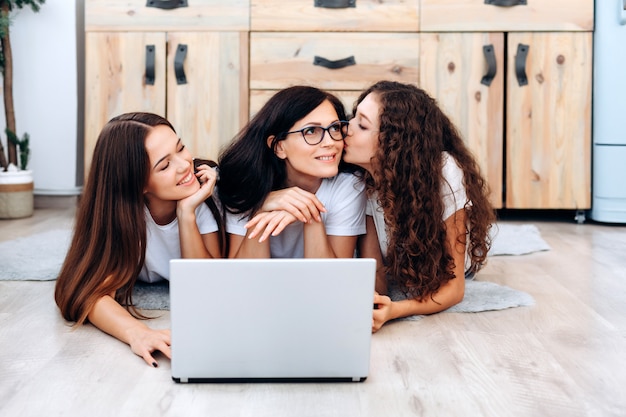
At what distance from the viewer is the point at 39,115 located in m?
3.42

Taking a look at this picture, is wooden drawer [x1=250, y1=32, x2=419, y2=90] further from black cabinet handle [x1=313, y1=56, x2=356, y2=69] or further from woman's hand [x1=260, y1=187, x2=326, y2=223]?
woman's hand [x1=260, y1=187, x2=326, y2=223]

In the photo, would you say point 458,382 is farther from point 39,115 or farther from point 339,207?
point 39,115

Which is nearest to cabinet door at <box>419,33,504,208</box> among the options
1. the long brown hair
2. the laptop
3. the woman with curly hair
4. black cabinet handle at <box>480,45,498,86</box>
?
black cabinet handle at <box>480,45,498,86</box>

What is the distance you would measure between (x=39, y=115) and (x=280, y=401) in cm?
272

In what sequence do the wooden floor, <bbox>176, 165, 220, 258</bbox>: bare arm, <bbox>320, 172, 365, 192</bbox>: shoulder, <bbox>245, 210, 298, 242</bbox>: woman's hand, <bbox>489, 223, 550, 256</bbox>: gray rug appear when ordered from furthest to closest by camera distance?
<bbox>489, 223, 550, 256</bbox>: gray rug
<bbox>320, 172, 365, 192</bbox>: shoulder
<bbox>176, 165, 220, 258</bbox>: bare arm
<bbox>245, 210, 298, 242</bbox>: woman's hand
the wooden floor

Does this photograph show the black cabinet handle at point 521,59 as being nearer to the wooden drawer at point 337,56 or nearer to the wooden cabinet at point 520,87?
the wooden cabinet at point 520,87

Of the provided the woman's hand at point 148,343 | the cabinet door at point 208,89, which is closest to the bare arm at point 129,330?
the woman's hand at point 148,343


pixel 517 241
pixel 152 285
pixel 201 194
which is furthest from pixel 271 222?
pixel 517 241

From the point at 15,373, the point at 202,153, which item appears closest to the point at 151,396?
the point at 15,373

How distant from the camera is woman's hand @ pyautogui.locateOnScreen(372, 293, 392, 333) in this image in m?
1.46

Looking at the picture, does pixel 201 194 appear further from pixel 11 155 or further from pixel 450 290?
pixel 11 155

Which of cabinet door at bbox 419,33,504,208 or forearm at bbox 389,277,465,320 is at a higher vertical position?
cabinet door at bbox 419,33,504,208

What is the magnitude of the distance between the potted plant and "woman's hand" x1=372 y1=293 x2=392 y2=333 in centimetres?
215

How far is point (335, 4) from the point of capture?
2951 millimetres
